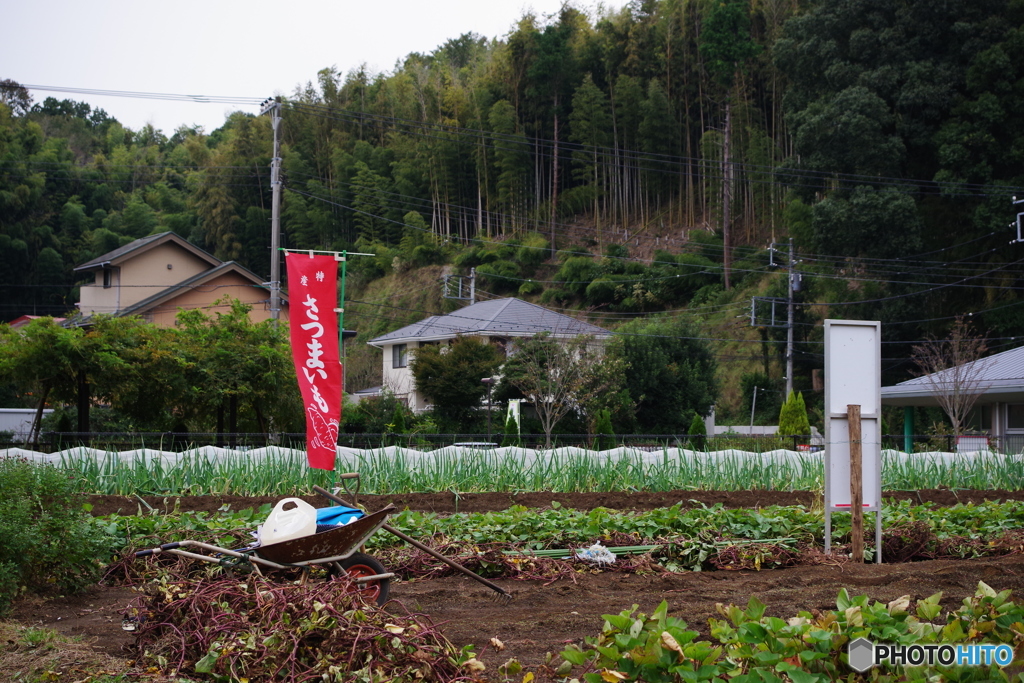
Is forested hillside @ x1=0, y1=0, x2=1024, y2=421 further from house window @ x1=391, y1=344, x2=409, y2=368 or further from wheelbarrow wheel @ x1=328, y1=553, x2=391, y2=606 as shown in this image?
wheelbarrow wheel @ x1=328, y1=553, x2=391, y2=606

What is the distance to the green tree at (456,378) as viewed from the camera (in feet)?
80.4

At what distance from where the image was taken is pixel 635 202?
149 ft

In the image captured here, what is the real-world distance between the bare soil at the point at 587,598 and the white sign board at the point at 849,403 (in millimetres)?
615

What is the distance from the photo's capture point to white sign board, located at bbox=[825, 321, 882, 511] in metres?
6.42

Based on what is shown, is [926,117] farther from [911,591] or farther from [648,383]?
[911,591]

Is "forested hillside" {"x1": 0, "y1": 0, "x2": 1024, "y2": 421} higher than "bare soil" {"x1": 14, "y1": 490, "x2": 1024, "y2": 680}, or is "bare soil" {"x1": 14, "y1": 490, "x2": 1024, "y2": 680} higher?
"forested hillside" {"x1": 0, "y1": 0, "x2": 1024, "y2": 421}

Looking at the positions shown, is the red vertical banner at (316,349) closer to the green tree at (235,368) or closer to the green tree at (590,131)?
the green tree at (235,368)

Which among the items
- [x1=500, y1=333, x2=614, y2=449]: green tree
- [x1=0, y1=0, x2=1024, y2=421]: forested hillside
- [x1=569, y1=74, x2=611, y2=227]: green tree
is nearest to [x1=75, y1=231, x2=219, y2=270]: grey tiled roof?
[x1=0, y1=0, x2=1024, y2=421]: forested hillside

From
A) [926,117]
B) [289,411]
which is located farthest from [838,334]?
[926,117]

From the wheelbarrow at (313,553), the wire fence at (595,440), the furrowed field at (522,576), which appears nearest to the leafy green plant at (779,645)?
the furrowed field at (522,576)

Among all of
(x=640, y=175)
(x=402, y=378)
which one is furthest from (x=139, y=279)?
(x=640, y=175)

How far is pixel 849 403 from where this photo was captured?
21.3 ft

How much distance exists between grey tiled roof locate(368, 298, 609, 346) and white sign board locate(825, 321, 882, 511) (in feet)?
70.5

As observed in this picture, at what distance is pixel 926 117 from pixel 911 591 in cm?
3011
